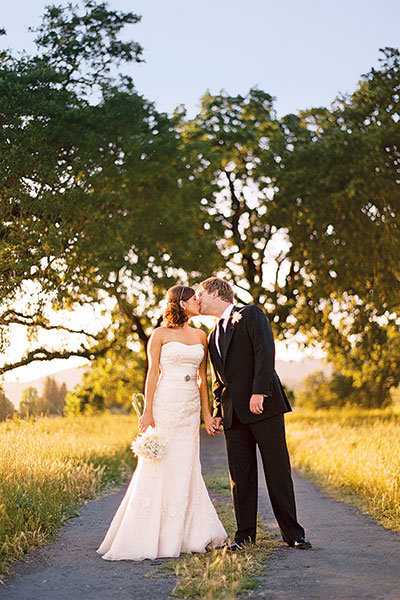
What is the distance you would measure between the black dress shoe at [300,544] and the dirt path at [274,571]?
68 mm

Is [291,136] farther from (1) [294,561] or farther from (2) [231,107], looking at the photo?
(1) [294,561]

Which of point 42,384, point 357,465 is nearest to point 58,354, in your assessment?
point 42,384

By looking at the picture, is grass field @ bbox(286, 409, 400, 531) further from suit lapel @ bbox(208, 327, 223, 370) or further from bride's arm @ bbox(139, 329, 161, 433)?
bride's arm @ bbox(139, 329, 161, 433)

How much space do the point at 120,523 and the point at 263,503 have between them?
4.12 m

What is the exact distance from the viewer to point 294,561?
6348 mm

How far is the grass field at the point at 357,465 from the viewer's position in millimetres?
9164

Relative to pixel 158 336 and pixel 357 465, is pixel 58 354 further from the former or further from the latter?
pixel 158 336

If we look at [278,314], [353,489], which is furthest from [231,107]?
[353,489]

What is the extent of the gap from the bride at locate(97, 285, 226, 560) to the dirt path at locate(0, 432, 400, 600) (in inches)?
15.1

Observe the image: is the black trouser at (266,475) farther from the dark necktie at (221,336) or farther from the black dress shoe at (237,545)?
the dark necktie at (221,336)

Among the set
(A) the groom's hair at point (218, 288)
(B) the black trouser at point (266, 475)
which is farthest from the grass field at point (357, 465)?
(A) the groom's hair at point (218, 288)

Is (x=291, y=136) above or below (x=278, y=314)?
above

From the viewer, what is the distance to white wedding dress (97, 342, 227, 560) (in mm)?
6887

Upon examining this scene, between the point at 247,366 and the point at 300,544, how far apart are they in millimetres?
1631
